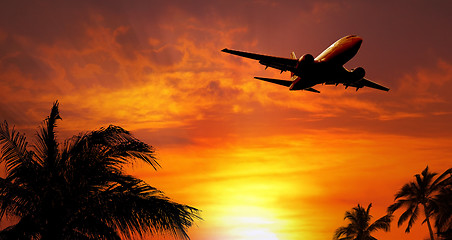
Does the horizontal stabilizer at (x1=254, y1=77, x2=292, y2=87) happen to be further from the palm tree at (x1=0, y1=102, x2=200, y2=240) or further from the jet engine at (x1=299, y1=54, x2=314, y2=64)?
the palm tree at (x1=0, y1=102, x2=200, y2=240)

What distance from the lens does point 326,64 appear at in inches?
1283

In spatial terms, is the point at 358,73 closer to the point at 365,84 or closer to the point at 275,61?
the point at 365,84

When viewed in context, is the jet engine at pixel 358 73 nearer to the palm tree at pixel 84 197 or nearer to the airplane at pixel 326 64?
the airplane at pixel 326 64

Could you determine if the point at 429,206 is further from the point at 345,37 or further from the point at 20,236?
the point at 20,236

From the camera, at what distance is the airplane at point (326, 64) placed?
105 feet

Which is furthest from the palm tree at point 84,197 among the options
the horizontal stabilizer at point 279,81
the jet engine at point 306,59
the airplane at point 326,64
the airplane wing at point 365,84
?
the horizontal stabilizer at point 279,81

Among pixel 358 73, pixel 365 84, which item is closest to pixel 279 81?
pixel 365 84

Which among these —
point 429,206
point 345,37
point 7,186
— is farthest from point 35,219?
point 429,206

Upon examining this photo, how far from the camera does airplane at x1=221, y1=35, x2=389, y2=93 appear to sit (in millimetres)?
31953

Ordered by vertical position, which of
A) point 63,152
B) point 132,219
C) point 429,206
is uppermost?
point 429,206

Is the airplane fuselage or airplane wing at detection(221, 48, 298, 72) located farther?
airplane wing at detection(221, 48, 298, 72)

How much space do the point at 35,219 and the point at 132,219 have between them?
1.50m

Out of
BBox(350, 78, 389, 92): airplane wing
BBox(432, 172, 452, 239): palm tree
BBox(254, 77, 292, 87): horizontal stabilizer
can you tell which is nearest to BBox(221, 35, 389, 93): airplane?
BBox(350, 78, 389, 92): airplane wing

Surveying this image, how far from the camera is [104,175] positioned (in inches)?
298
